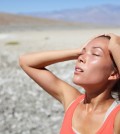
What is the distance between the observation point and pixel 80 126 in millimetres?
3307

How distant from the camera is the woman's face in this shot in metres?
3.23

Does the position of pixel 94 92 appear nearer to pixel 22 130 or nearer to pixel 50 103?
pixel 22 130

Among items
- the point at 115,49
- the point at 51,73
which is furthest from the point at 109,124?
the point at 51,73

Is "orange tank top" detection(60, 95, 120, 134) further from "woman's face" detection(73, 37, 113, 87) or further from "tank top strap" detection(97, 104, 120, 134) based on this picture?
"woman's face" detection(73, 37, 113, 87)

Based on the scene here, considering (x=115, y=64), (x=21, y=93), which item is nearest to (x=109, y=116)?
(x=115, y=64)

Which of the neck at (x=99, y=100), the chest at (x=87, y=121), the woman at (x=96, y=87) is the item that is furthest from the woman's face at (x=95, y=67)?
the chest at (x=87, y=121)

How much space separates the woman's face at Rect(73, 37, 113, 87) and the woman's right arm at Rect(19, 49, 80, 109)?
1.55 ft

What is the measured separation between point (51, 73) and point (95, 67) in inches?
31.6

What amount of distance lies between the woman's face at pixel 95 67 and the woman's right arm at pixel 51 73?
47cm

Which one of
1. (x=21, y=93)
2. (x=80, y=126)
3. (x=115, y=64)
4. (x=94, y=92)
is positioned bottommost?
(x=21, y=93)

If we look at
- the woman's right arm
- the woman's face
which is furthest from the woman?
the woman's right arm

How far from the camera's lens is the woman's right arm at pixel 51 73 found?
3.82 m

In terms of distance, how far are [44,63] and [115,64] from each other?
0.97 m

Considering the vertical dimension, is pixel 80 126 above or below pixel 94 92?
below
